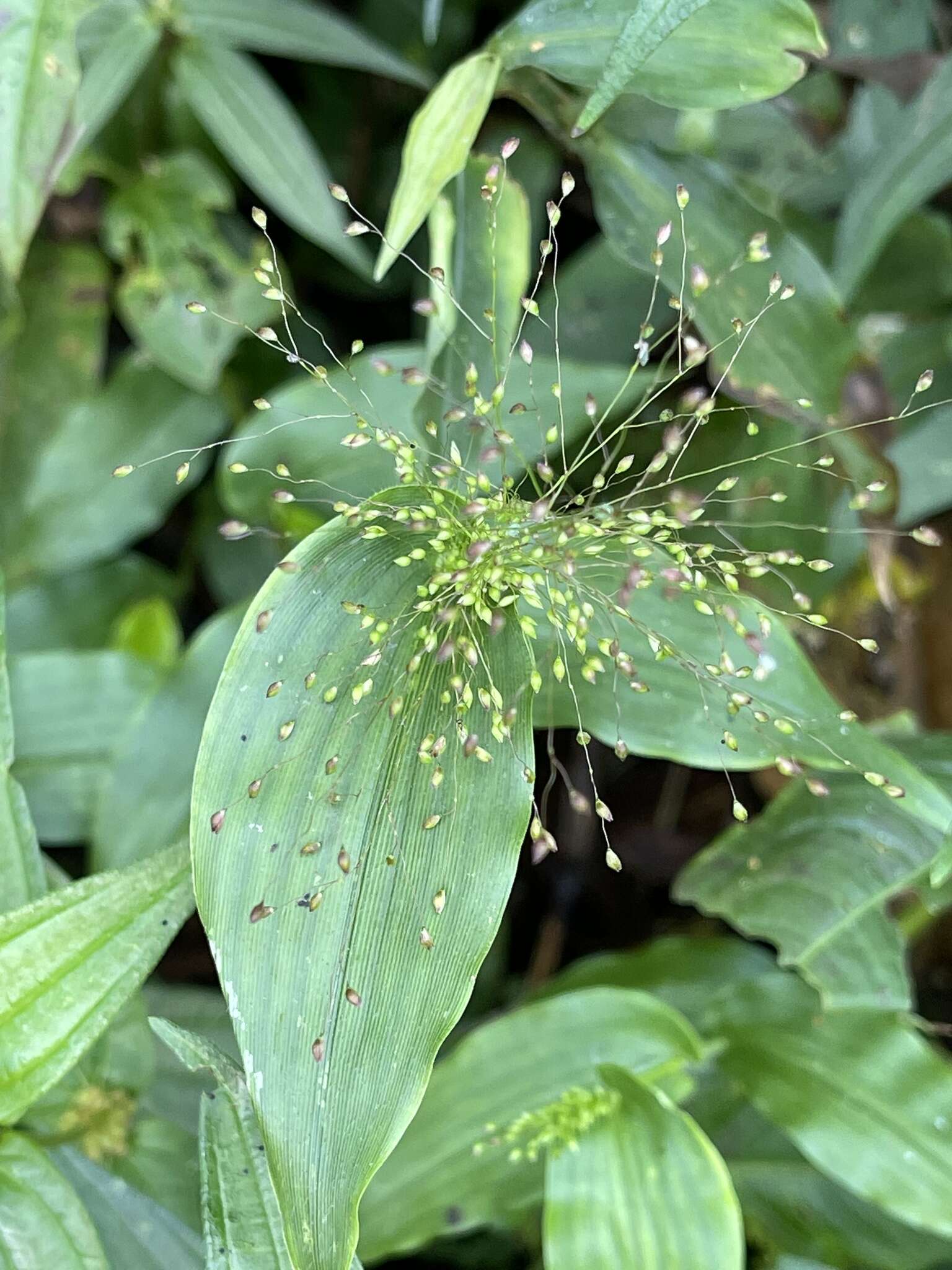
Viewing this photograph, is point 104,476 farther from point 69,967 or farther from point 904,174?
point 904,174

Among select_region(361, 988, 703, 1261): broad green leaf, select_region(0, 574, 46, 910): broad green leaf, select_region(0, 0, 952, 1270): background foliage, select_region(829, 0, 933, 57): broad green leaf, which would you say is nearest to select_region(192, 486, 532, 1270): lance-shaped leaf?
select_region(0, 0, 952, 1270): background foliage

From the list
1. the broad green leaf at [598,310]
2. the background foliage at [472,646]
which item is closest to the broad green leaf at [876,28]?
the background foliage at [472,646]

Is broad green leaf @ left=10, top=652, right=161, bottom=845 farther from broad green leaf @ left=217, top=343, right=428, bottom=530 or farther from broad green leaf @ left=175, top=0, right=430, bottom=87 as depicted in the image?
broad green leaf @ left=175, top=0, right=430, bottom=87

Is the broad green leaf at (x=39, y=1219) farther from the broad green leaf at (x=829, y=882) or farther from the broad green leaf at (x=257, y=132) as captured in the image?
the broad green leaf at (x=257, y=132)

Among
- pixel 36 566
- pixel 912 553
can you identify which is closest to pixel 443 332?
pixel 36 566

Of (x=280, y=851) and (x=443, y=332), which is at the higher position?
(x=443, y=332)

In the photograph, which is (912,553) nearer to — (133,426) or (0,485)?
(133,426)

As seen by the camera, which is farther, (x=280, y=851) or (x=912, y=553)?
(x=912, y=553)
